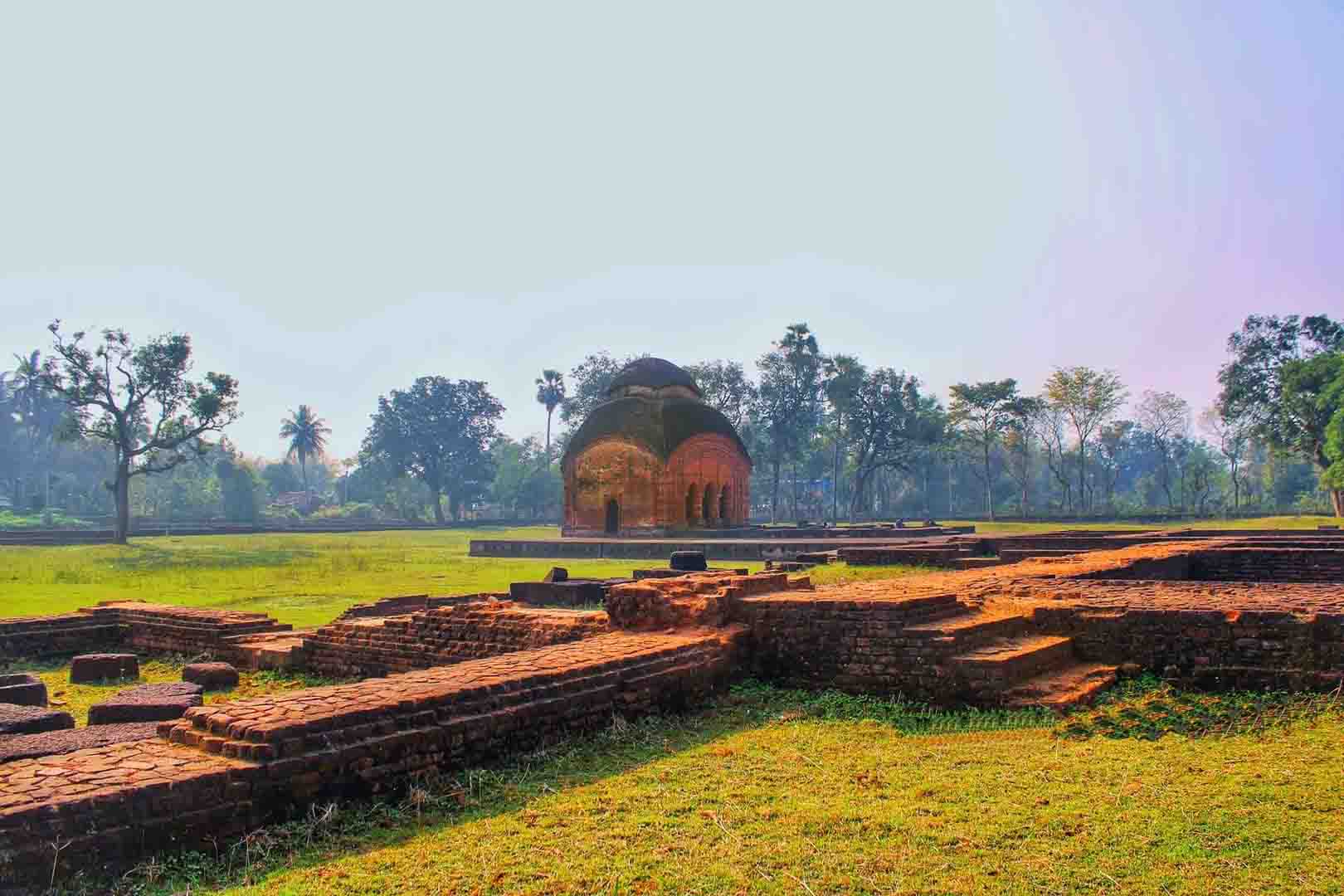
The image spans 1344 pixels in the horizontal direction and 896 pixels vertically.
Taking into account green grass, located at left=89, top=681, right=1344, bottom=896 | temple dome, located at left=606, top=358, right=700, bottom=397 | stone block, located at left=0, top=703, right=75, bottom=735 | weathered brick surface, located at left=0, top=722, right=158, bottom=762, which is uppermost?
temple dome, located at left=606, top=358, right=700, bottom=397

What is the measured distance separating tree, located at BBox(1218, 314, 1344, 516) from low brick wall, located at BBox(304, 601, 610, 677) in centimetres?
3723

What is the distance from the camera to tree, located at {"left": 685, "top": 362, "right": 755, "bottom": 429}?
2152 inches

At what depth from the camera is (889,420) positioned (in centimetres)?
5116

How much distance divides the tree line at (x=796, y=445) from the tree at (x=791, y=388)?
10 cm

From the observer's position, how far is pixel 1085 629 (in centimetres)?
682

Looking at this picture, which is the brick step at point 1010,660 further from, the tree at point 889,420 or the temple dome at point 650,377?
the tree at point 889,420

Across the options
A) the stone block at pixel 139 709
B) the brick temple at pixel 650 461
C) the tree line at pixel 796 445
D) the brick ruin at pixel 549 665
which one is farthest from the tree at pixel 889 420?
the stone block at pixel 139 709

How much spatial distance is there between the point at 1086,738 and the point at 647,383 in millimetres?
28627

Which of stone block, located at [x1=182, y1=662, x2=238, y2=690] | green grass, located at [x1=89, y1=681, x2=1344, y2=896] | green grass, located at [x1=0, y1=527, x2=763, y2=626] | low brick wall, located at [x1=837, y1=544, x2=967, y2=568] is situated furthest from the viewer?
green grass, located at [x1=0, y1=527, x2=763, y2=626]

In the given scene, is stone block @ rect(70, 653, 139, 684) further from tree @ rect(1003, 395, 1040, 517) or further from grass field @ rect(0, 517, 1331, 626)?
tree @ rect(1003, 395, 1040, 517)

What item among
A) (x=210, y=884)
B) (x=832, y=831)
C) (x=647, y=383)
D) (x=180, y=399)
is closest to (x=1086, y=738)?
(x=832, y=831)

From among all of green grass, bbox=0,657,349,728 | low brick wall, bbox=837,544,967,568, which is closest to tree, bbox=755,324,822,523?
low brick wall, bbox=837,544,967,568

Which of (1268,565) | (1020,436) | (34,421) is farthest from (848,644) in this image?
(34,421)

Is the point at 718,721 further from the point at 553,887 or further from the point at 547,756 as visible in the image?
the point at 553,887
